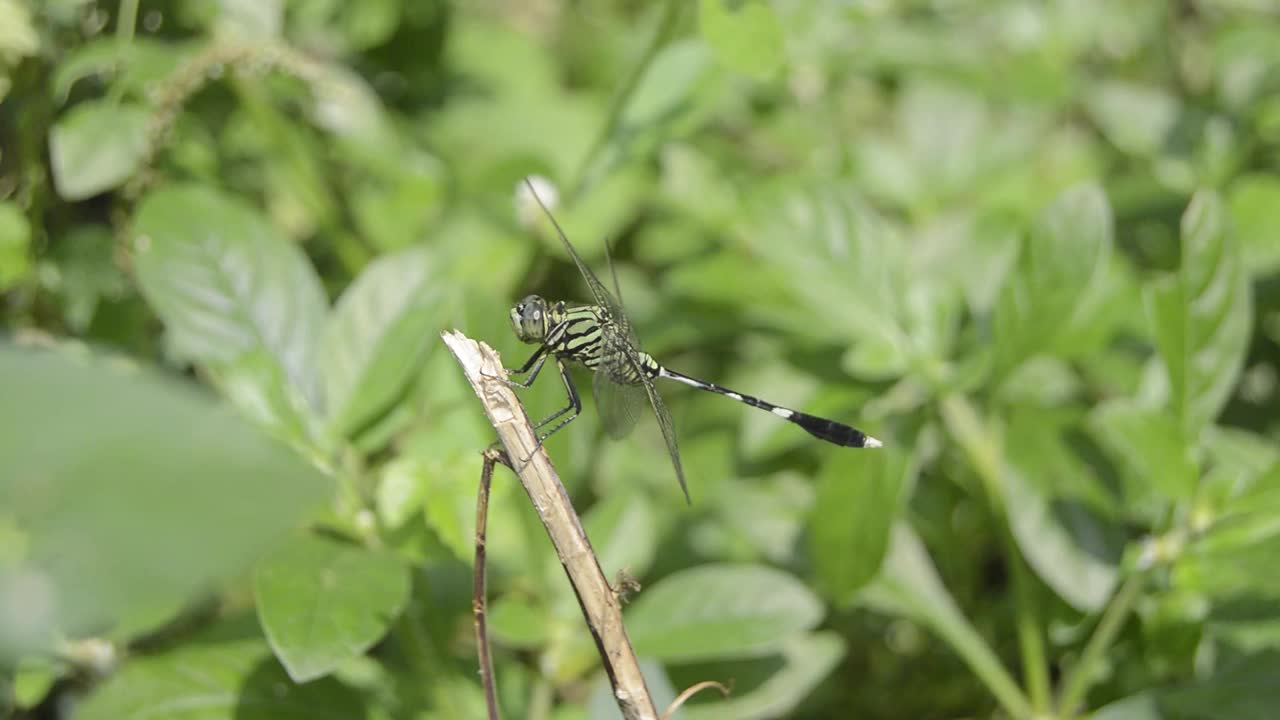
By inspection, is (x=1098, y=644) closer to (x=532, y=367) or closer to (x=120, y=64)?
(x=532, y=367)

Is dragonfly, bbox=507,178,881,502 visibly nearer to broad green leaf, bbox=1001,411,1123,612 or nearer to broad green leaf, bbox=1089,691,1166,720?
broad green leaf, bbox=1001,411,1123,612

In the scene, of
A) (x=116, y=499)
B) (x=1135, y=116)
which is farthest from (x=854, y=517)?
(x=1135, y=116)

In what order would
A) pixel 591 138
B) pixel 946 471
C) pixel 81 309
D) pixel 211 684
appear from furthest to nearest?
pixel 591 138 < pixel 946 471 < pixel 81 309 < pixel 211 684

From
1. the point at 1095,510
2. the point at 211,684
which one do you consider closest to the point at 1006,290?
the point at 1095,510

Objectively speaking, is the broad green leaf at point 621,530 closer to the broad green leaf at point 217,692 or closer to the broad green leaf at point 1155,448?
the broad green leaf at point 217,692

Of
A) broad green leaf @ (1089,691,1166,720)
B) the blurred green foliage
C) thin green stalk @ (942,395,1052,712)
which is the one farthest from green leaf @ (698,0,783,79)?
broad green leaf @ (1089,691,1166,720)

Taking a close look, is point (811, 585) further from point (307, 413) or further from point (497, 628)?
point (307, 413)

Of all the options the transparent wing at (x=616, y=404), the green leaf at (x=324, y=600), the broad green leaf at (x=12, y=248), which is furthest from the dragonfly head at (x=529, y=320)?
the broad green leaf at (x=12, y=248)

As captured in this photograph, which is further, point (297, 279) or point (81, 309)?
point (81, 309)
